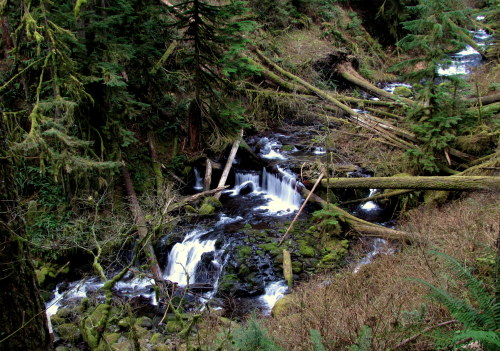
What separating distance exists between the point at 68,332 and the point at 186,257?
122 inches

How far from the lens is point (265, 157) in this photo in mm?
12938

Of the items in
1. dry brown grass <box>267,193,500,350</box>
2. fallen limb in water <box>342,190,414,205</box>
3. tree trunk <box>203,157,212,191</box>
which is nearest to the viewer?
dry brown grass <box>267,193,500,350</box>

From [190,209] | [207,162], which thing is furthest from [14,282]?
[207,162]

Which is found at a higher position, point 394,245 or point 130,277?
point 394,245

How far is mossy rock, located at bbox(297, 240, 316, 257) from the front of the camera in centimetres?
861

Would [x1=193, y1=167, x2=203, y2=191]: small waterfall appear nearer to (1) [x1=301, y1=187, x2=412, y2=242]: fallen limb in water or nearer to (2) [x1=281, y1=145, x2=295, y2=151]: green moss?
(2) [x1=281, y1=145, x2=295, y2=151]: green moss

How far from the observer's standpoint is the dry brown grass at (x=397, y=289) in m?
3.77

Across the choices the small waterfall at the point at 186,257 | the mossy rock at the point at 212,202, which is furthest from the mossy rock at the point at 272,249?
the mossy rock at the point at 212,202

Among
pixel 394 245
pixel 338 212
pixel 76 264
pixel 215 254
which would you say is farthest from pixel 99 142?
pixel 394 245

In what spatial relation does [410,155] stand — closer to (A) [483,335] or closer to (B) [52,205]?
(A) [483,335]

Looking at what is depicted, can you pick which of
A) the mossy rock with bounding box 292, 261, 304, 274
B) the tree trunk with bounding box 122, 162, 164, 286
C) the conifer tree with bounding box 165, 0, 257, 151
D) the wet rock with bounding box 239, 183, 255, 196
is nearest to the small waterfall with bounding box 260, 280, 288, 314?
the mossy rock with bounding box 292, 261, 304, 274

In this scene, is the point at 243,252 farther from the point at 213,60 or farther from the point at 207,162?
the point at 213,60

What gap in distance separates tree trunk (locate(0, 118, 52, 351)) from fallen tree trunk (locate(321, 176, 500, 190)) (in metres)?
6.78

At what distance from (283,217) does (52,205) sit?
6.49m
